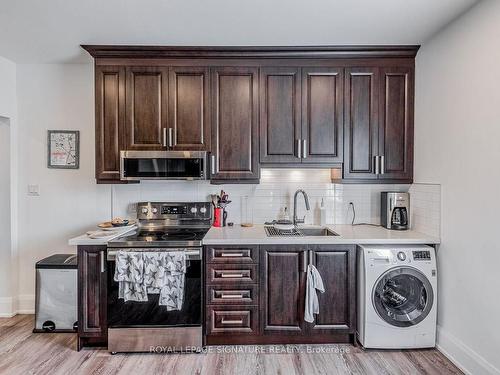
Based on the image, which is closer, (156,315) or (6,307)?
(156,315)

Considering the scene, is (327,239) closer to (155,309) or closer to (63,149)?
(155,309)

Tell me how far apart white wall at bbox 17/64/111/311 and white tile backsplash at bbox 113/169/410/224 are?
35 cm

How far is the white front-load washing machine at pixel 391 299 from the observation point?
250cm

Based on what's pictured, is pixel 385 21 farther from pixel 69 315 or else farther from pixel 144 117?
pixel 69 315

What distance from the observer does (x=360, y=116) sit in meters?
2.91

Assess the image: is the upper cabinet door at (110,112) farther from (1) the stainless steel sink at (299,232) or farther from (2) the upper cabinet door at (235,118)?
(1) the stainless steel sink at (299,232)

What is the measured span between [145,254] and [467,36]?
2.81 meters

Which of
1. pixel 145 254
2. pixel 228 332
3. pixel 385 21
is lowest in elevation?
pixel 228 332

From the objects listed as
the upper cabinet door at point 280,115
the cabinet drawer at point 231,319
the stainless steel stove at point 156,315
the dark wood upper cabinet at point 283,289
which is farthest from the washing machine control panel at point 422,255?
the stainless steel stove at point 156,315

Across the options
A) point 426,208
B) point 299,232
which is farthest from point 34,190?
point 426,208

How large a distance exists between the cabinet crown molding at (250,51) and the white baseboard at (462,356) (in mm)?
2371

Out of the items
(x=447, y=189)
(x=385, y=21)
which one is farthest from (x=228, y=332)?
(x=385, y=21)

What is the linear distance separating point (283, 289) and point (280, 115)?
1.50 metres

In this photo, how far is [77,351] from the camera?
2584mm
